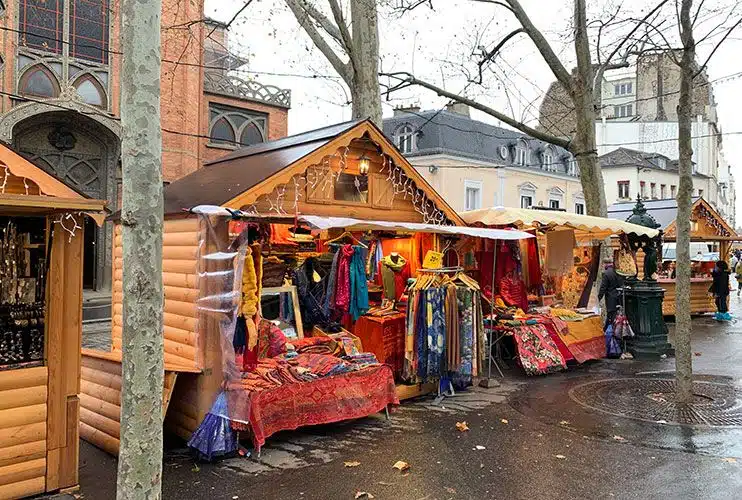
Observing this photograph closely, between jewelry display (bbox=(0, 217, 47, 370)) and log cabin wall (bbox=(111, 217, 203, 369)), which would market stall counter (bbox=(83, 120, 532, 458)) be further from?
jewelry display (bbox=(0, 217, 47, 370))

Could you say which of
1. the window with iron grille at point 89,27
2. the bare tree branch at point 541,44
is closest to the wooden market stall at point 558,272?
the bare tree branch at point 541,44

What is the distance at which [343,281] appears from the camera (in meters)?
8.31

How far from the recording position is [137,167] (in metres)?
2.94

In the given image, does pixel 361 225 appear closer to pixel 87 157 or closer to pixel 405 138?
pixel 87 157

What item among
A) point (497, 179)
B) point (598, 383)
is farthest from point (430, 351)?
point (497, 179)

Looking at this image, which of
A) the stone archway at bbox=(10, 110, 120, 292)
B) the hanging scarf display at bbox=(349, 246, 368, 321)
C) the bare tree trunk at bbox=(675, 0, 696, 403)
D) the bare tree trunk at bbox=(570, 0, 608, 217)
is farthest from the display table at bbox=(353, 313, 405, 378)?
the stone archway at bbox=(10, 110, 120, 292)

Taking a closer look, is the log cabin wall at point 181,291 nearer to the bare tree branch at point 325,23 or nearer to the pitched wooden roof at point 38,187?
the pitched wooden roof at point 38,187

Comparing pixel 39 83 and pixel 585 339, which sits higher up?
pixel 39 83

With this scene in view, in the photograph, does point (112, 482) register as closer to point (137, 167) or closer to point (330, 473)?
point (330, 473)

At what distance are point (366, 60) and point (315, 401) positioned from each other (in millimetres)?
8089

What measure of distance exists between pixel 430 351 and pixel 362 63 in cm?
688

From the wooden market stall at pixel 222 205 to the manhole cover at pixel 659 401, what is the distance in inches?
137

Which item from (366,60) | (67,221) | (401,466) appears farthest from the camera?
(366,60)

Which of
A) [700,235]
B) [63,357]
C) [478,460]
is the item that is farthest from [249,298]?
[700,235]
